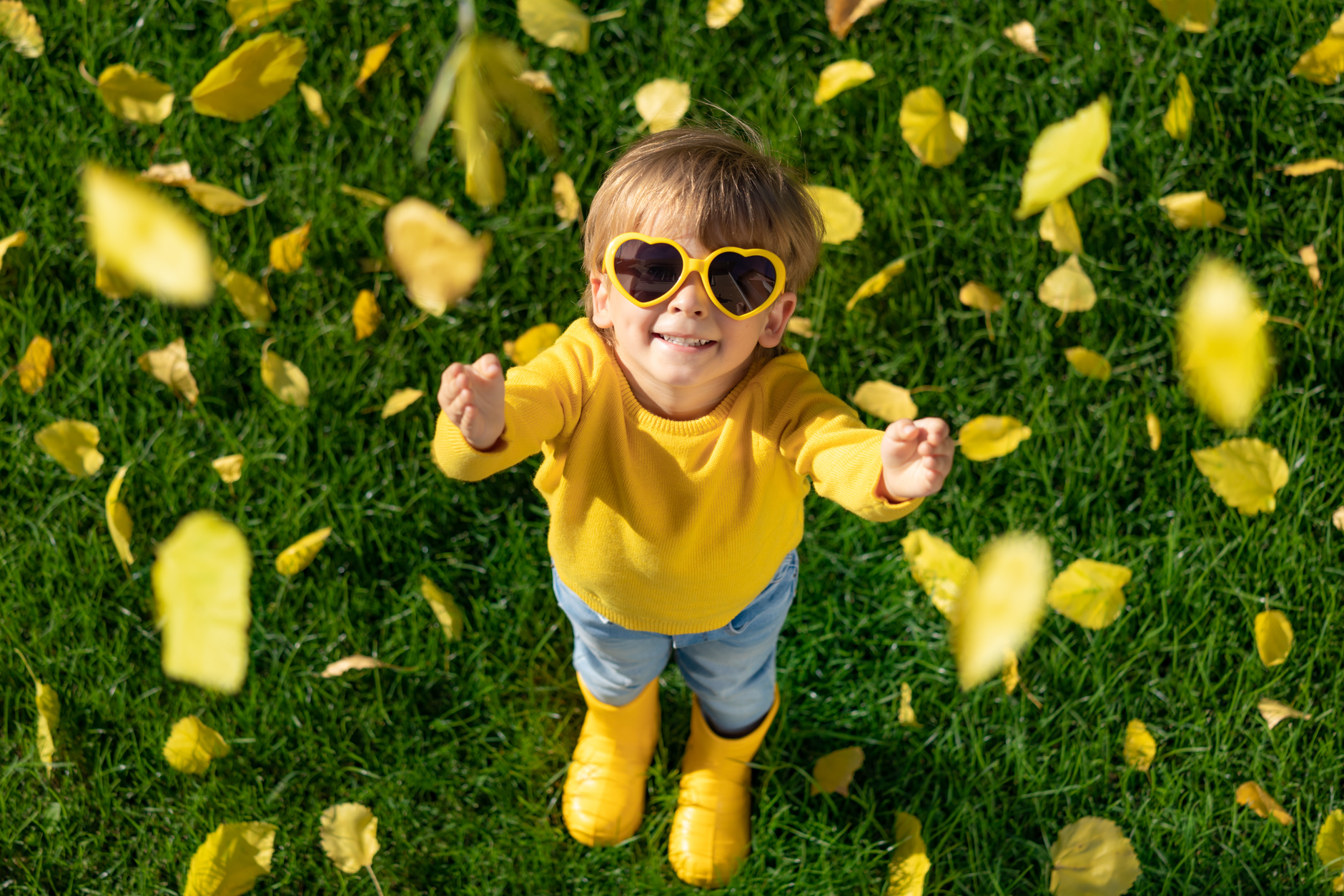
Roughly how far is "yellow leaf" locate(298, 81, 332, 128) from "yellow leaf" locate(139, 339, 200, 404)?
621 mm

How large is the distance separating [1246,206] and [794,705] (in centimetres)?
152

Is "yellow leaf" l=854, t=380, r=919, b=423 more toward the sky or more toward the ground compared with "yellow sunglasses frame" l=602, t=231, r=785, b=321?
more toward the ground

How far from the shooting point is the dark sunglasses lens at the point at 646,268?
122cm

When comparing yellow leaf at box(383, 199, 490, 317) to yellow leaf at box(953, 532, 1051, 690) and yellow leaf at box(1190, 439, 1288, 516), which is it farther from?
yellow leaf at box(1190, 439, 1288, 516)

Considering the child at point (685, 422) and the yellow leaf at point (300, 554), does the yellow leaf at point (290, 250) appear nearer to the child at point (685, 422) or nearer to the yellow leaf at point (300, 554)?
the yellow leaf at point (300, 554)

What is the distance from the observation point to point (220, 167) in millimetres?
2383

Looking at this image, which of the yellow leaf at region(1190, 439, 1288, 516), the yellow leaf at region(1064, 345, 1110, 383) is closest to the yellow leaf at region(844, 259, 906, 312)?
the yellow leaf at region(1064, 345, 1110, 383)

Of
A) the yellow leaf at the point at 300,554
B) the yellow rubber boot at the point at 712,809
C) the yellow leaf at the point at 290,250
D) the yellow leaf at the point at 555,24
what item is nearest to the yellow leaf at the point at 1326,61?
the yellow leaf at the point at 555,24

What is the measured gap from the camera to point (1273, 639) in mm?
2070

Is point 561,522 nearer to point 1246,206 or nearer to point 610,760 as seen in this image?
point 610,760

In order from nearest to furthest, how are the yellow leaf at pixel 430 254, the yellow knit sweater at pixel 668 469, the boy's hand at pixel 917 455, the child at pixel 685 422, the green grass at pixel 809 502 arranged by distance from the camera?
the boy's hand at pixel 917 455
the child at pixel 685 422
the yellow knit sweater at pixel 668 469
the green grass at pixel 809 502
the yellow leaf at pixel 430 254

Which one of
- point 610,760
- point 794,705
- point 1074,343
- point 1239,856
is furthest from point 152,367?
point 1239,856

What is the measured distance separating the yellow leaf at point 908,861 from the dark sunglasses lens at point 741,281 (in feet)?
3.91

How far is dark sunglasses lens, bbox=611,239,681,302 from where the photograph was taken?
4.01ft
